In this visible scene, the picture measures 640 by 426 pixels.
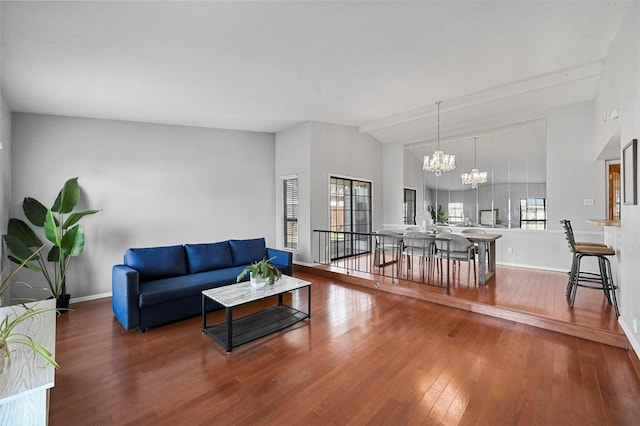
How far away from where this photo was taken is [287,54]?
311cm

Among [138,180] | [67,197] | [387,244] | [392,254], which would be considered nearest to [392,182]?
[387,244]

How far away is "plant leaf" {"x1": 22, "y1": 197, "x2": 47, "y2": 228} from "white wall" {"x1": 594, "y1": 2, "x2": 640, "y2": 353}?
22.3 feet

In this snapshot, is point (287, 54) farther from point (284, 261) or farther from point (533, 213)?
point (533, 213)

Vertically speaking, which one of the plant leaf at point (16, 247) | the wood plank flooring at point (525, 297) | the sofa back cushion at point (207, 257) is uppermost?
the plant leaf at point (16, 247)

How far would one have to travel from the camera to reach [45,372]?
1.24m

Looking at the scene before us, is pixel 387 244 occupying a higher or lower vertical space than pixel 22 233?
lower

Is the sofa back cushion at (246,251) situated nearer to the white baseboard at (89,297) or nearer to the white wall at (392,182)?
the white baseboard at (89,297)

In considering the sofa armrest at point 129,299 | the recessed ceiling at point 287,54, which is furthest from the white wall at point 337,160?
the sofa armrest at point 129,299

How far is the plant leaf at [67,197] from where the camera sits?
3.80 meters

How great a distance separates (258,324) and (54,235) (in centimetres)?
301

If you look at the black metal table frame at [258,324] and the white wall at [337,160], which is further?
the white wall at [337,160]

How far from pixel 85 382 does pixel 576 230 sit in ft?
23.1

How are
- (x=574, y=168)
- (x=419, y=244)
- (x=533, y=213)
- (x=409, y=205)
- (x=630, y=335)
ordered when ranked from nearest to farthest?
(x=630, y=335) → (x=419, y=244) → (x=574, y=168) → (x=533, y=213) → (x=409, y=205)

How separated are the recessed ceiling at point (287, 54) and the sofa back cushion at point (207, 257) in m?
2.24
